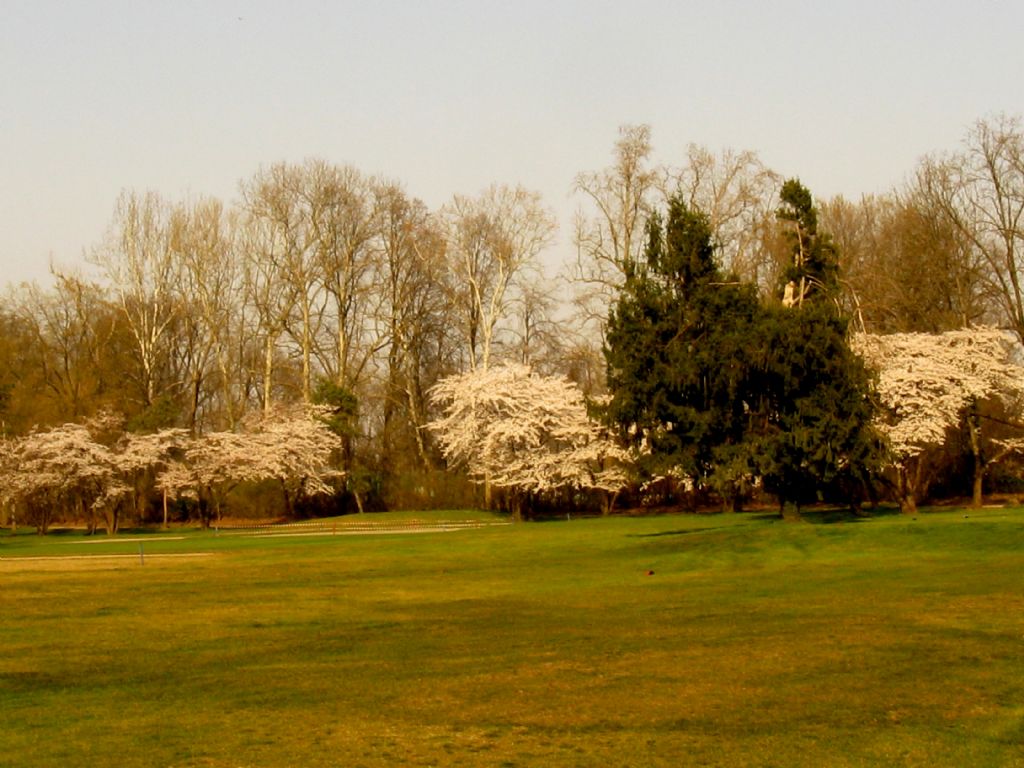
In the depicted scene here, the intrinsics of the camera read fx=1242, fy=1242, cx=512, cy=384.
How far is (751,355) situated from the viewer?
1515 inches

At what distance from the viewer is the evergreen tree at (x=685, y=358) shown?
39469 mm

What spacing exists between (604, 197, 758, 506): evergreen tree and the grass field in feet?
21.6

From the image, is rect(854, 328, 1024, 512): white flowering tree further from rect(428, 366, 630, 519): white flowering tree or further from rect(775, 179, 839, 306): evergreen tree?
rect(428, 366, 630, 519): white flowering tree

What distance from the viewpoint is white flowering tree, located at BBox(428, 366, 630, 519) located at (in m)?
67.8

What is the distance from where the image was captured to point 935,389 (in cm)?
5534

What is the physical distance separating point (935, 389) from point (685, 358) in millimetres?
20559

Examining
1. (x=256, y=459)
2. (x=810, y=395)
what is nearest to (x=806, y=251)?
(x=810, y=395)

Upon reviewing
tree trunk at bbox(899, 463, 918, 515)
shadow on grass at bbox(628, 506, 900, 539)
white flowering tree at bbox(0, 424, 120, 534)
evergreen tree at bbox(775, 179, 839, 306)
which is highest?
evergreen tree at bbox(775, 179, 839, 306)

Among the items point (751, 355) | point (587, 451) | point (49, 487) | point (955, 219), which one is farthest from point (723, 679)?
point (49, 487)

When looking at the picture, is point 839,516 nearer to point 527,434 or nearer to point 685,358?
point 685,358

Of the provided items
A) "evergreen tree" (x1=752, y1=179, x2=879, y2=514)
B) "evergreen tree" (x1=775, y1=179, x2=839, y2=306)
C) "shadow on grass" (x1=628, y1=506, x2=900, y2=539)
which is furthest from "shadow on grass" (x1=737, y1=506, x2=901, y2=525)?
"evergreen tree" (x1=775, y1=179, x2=839, y2=306)

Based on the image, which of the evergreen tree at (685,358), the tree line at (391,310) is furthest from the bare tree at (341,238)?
the evergreen tree at (685,358)

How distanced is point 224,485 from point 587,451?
2350 cm

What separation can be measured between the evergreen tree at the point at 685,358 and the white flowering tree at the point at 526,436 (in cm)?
2527
